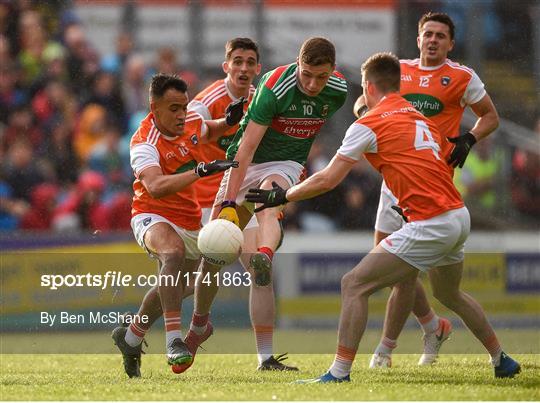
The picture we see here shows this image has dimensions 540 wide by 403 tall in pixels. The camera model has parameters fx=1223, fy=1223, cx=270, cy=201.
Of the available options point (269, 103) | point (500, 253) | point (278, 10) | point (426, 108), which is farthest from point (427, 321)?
point (278, 10)

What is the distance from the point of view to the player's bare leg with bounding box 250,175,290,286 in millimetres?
8452

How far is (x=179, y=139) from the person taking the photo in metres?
8.98

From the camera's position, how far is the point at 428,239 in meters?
7.90

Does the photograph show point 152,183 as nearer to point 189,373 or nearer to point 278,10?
point 189,373

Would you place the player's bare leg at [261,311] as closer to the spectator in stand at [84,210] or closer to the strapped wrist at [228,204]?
the strapped wrist at [228,204]

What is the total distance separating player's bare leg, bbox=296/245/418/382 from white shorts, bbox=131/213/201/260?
5.38 feet

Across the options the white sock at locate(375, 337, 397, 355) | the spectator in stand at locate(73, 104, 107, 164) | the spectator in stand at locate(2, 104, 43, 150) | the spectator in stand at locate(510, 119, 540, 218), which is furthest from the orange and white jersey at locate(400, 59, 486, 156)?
the spectator in stand at locate(2, 104, 43, 150)

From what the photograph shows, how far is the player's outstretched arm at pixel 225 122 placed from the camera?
9.15 metres

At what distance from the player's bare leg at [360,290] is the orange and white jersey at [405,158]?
37 cm

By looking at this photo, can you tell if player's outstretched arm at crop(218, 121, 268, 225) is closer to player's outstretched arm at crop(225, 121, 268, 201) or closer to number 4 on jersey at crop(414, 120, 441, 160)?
player's outstretched arm at crop(225, 121, 268, 201)

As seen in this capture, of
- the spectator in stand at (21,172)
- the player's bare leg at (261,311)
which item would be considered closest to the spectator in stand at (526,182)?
the spectator in stand at (21,172)

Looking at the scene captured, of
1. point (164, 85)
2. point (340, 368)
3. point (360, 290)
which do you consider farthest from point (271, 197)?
point (164, 85)

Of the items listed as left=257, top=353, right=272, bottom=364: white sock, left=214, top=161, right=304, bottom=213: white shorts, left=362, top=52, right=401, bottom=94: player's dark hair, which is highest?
left=362, top=52, right=401, bottom=94: player's dark hair

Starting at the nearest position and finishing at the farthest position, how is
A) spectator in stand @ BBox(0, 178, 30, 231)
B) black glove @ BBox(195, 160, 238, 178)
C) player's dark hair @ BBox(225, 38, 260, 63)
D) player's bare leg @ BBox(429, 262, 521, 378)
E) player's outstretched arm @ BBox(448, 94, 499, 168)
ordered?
1. black glove @ BBox(195, 160, 238, 178)
2. player's bare leg @ BBox(429, 262, 521, 378)
3. player's outstretched arm @ BBox(448, 94, 499, 168)
4. player's dark hair @ BBox(225, 38, 260, 63)
5. spectator in stand @ BBox(0, 178, 30, 231)
